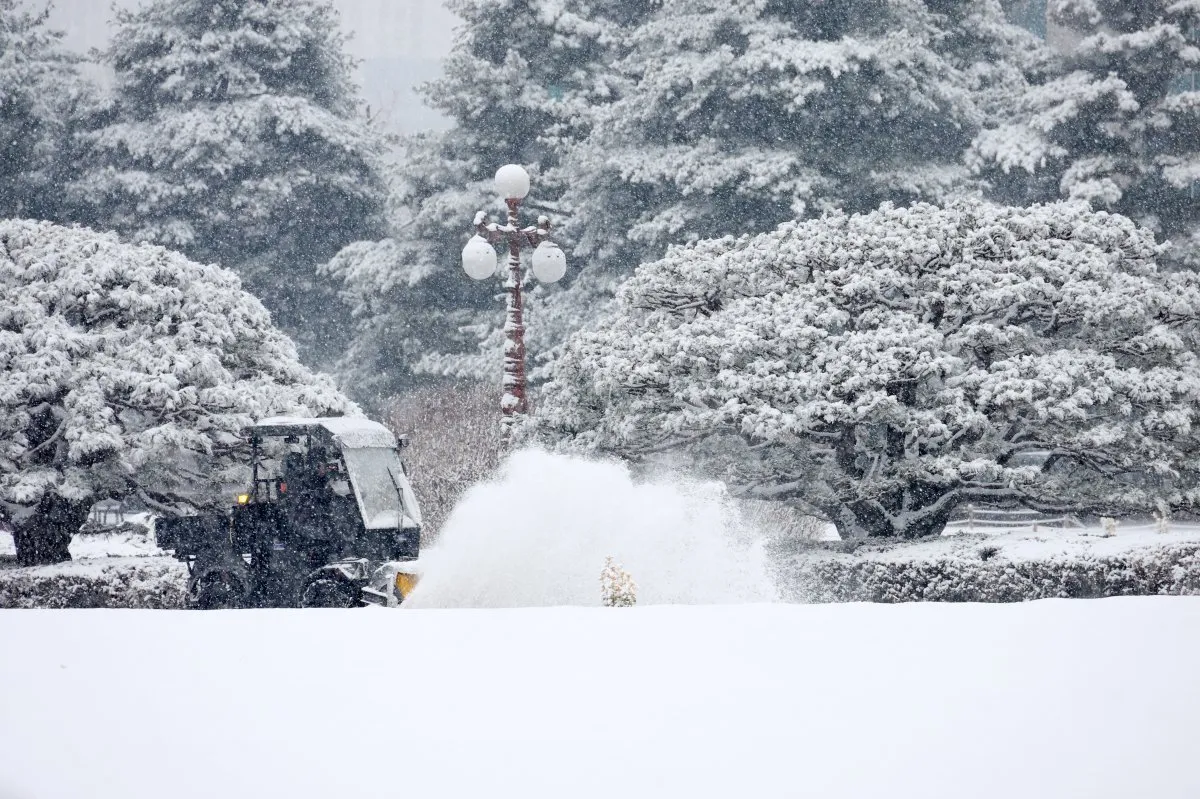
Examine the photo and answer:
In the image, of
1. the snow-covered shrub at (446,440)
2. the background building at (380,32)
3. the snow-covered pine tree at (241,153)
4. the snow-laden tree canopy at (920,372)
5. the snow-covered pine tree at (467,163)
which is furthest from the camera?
the background building at (380,32)

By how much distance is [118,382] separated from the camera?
13617 mm

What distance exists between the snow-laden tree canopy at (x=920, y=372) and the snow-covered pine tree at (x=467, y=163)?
13.2 meters

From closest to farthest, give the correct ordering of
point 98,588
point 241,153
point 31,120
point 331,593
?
point 331,593
point 98,588
point 31,120
point 241,153

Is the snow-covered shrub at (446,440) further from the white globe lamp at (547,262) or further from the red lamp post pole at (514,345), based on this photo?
the white globe lamp at (547,262)

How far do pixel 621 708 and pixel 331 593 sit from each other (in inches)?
260

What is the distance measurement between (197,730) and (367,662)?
0.69m

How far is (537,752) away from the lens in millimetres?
4695

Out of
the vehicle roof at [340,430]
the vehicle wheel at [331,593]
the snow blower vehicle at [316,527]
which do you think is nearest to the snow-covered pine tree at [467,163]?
the snow blower vehicle at [316,527]

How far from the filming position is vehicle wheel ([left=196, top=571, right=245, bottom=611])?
12.2 meters

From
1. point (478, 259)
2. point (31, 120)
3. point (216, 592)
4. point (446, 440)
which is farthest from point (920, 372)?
point (31, 120)

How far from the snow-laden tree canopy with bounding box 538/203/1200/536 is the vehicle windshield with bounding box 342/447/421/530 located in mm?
3000

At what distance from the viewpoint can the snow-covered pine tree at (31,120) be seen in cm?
2912

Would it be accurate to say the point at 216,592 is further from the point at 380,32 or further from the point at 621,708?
the point at 380,32

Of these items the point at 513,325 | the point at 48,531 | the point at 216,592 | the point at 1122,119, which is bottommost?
the point at 48,531
